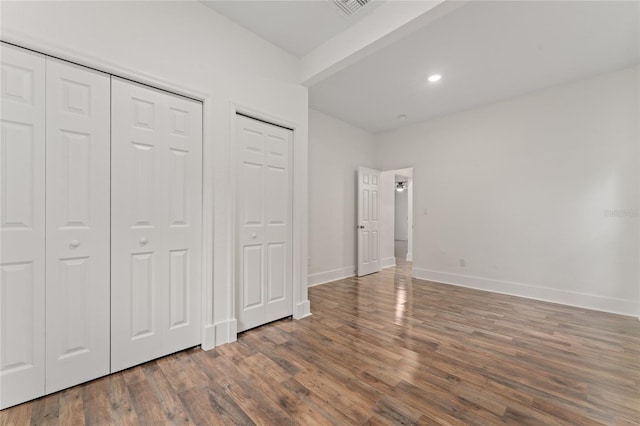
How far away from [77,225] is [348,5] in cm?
271

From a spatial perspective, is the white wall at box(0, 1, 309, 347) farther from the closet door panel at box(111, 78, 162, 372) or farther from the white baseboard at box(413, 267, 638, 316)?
the white baseboard at box(413, 267, 638, 316)

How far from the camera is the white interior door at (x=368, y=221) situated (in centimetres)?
518

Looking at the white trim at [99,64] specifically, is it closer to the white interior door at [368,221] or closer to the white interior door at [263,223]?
the white interior door at [263,223]

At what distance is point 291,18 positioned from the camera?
8.04ft

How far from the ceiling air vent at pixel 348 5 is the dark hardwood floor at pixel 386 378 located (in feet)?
9.81

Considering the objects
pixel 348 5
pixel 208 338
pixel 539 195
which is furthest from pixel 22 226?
pixel 539 195

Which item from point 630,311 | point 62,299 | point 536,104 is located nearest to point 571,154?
point 536,104

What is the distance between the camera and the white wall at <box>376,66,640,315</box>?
323 cm

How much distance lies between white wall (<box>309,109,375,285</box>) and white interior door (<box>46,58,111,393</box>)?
2.95m

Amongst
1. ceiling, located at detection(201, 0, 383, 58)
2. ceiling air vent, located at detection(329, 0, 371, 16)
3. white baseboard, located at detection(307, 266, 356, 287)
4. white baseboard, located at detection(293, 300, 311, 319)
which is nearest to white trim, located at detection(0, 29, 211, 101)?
ceiling, located at detection(201, 0, 383, 58)

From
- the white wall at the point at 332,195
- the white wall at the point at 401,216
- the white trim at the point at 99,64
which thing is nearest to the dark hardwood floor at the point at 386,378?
the white wall at the point at 332,195

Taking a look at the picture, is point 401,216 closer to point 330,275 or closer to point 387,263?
point 387,263

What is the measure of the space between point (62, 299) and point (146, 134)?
1.28 metres

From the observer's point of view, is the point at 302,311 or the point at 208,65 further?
the point at 302,311
